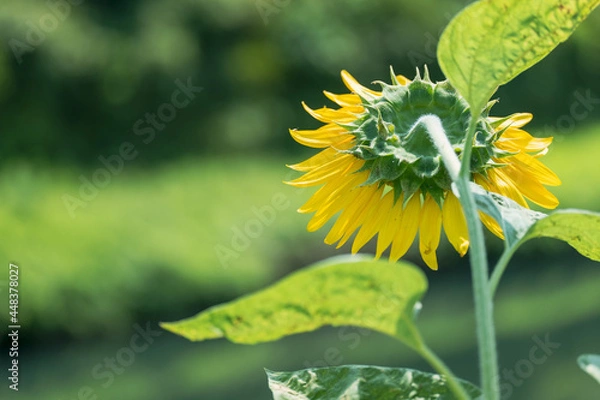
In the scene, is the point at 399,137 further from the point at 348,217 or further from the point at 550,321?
the point at 550,321

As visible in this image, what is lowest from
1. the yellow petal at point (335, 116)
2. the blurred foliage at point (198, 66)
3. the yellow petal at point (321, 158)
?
the yellow petal at point (321, 158)

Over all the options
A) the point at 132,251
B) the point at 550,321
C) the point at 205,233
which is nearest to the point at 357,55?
the point at 205,233

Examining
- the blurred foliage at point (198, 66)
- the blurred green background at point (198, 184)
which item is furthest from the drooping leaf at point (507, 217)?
the blurred foliage at point (198, 66)

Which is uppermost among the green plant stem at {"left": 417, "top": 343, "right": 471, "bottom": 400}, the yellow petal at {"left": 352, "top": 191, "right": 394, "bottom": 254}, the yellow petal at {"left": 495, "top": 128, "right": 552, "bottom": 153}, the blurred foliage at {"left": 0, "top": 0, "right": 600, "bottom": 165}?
the blurred foliage at {"left": 0, "top": 0, "right": 600, "bottom": 165}

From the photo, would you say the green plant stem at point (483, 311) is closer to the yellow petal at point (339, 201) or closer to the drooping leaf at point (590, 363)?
the drooping leaf at point (590, 363)

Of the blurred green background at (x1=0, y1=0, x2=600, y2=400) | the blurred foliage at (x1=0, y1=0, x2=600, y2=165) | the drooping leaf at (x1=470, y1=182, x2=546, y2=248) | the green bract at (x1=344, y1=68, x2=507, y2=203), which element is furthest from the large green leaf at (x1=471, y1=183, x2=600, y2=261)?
the blurred foliage at (x1=0, y1=0, x2=600, y2=165)

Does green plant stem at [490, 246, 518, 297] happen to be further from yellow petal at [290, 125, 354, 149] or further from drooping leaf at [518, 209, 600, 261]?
yellow petal at [290, 125, 354, 149]
